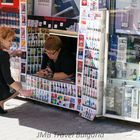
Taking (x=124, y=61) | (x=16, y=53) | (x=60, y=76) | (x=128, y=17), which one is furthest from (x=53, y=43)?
(x=128, y=17)

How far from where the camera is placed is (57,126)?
5.50m

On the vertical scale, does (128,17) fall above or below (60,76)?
above

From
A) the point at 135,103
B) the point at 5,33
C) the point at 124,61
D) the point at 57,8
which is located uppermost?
the point at 57,8

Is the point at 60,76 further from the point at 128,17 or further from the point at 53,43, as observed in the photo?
the point at 128,17

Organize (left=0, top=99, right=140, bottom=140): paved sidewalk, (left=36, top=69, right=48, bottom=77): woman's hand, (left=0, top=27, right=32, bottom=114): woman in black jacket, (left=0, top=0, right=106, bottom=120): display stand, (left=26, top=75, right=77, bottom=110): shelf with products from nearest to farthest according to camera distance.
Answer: (left=0, top=99, right=140, bottom=140): paved sidewalk
(left=0, top=0, right=106, bottom=120): display stand
(left=0, top=27, right=32, bottom=114): woman in black jacket
(left=26, top=75, right=77, bottom=110): shelf with products
(left=36, top=69, right=48, bottom=77): woman's hand

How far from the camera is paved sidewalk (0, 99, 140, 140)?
5148mm

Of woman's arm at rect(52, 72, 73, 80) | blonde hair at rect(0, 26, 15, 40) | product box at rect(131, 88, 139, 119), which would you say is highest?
blonde hair at rect(0, 26, 15, 40)

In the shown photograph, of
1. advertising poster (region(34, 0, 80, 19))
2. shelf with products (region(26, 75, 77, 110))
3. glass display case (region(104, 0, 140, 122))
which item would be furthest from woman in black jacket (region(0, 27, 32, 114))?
glass display case (region(104, 0, 140, 122))

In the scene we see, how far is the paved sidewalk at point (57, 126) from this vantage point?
203 inches

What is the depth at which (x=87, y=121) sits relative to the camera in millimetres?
5672

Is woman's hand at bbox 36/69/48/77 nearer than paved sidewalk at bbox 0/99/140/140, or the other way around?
paved sidewalk at bbox 0/99/140/140

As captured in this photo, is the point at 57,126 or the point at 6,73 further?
the point at 6,73

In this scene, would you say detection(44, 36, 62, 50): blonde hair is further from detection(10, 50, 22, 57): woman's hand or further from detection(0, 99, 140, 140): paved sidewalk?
detection(0, 99, 140, 140): paved sidewalk

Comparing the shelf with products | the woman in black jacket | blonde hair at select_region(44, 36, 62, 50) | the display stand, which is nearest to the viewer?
the display stand
